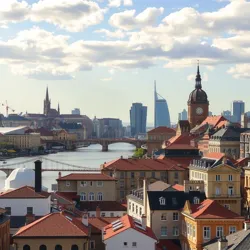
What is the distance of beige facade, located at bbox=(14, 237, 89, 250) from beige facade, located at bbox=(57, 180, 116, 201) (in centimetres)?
2651

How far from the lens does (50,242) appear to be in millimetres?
31031

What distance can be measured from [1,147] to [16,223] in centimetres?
15967

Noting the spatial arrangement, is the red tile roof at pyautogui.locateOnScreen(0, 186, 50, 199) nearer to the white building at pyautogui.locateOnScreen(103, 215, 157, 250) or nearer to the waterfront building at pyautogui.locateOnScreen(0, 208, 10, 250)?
the waterfront building at pyautogui.locateOnScreen(0, 208, 10, 250)

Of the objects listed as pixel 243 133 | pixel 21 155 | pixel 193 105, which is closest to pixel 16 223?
pixel 243 133

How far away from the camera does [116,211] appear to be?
5325 centimetres

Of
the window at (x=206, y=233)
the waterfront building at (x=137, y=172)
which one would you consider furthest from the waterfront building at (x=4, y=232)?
the waterfront building at (x=137, y=172)

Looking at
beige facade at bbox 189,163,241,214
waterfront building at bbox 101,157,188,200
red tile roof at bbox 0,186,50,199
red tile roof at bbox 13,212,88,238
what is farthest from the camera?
waterfront building at bbox 101,157,188,200

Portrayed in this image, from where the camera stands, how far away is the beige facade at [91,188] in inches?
2275

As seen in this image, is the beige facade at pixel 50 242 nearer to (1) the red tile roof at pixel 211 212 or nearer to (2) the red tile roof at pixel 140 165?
(1) the red tile roof at pixel 211 212

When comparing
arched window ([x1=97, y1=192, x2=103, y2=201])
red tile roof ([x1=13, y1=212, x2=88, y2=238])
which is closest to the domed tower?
arched window ([x1=97, y1=192, x2=103, y2=201])

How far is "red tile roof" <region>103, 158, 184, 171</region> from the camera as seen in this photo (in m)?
68.3

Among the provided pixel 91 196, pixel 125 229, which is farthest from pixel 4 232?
pixel 91 196

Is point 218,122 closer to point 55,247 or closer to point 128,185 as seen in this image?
point 128,185

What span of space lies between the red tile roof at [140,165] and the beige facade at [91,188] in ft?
31.3
